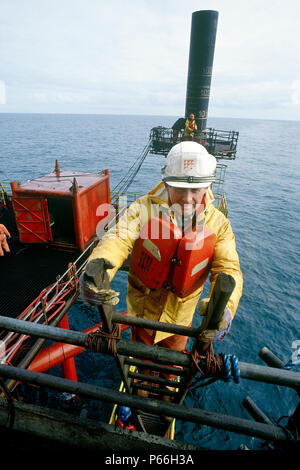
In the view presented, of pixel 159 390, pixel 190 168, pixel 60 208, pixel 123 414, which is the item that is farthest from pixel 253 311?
pixel 190 168

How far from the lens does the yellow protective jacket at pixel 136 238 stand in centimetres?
305

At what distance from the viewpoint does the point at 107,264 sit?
214 centimetres

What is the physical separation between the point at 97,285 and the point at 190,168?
1.94m

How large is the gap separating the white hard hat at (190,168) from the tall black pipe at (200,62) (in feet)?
67.3

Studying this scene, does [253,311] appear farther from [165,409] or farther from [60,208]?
[165,409]

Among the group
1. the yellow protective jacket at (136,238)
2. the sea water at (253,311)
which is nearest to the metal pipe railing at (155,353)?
the yellow protective jacket at (136,238)

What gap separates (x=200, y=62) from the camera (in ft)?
65.0

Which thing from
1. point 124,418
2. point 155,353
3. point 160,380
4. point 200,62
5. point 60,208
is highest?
point 200,62

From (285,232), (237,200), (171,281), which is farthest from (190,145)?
(237,200)

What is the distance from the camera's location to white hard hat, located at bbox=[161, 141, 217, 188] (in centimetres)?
312

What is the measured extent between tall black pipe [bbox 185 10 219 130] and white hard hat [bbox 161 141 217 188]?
20.5m

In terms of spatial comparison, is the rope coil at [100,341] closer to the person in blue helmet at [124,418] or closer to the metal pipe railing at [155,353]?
the metal pipe railing at [155,353]
